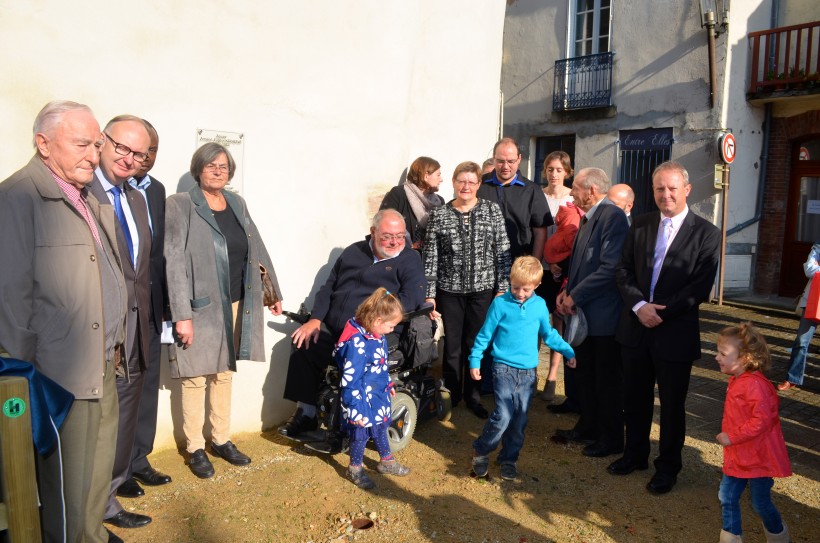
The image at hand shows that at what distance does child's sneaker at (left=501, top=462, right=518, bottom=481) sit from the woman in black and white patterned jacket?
3.62 feet

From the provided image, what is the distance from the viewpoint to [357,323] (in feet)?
13.6

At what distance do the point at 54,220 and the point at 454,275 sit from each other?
10.1 feet

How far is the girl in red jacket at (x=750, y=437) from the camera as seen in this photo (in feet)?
10.6

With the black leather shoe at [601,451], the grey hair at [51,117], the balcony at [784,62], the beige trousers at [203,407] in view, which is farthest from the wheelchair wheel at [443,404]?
the balcony at [784,62]

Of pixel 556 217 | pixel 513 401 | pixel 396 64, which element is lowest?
pixel 513 401

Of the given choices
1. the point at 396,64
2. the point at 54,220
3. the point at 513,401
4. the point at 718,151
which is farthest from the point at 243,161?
the point at 718,151

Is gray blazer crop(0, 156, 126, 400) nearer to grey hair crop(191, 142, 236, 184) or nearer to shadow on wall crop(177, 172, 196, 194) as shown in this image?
grey hair crop(191, 142, 236, 184)

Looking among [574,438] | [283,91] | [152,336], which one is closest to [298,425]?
[152,336]

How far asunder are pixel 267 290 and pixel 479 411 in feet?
6.64

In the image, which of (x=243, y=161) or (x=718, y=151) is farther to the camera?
(x=718, y=151)

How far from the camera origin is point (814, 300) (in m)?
5.95

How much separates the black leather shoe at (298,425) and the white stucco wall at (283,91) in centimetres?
33

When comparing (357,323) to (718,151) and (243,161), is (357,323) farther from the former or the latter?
(718,151)

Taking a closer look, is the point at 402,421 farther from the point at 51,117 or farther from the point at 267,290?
the point at 51,117
